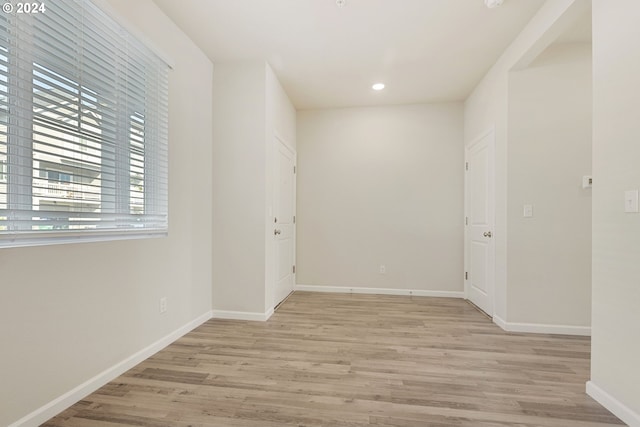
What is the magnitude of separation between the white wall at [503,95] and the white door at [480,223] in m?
0.14

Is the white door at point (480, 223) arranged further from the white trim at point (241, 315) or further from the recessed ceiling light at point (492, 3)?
the white trim at point (241, 315)

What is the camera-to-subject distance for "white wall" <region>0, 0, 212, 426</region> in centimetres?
144

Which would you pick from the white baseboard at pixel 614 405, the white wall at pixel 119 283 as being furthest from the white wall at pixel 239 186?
the white baseboard at pixel 614 405

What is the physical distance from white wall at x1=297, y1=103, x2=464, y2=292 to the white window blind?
2.42m

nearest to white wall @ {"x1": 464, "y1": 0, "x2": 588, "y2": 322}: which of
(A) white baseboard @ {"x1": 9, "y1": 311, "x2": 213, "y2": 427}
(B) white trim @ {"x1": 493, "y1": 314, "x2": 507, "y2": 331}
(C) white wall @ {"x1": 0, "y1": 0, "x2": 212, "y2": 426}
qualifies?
(B) white trim @ {"x1": 493, "y1": 314, "x2": 507, "y2": 331}

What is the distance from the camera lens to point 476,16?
241 centimetres

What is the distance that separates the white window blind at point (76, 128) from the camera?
1429 mm

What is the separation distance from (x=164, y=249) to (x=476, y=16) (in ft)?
10.2

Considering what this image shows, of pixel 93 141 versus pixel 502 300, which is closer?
pixel 93 141

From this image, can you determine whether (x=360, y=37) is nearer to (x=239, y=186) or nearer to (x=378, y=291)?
(x=239, y=186)

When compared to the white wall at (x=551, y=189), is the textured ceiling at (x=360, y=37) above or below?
above

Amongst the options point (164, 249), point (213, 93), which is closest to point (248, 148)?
point (213, 93)

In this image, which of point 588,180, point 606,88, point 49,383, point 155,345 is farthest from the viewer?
point 588,180

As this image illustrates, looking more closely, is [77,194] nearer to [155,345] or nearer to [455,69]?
[155,345]
